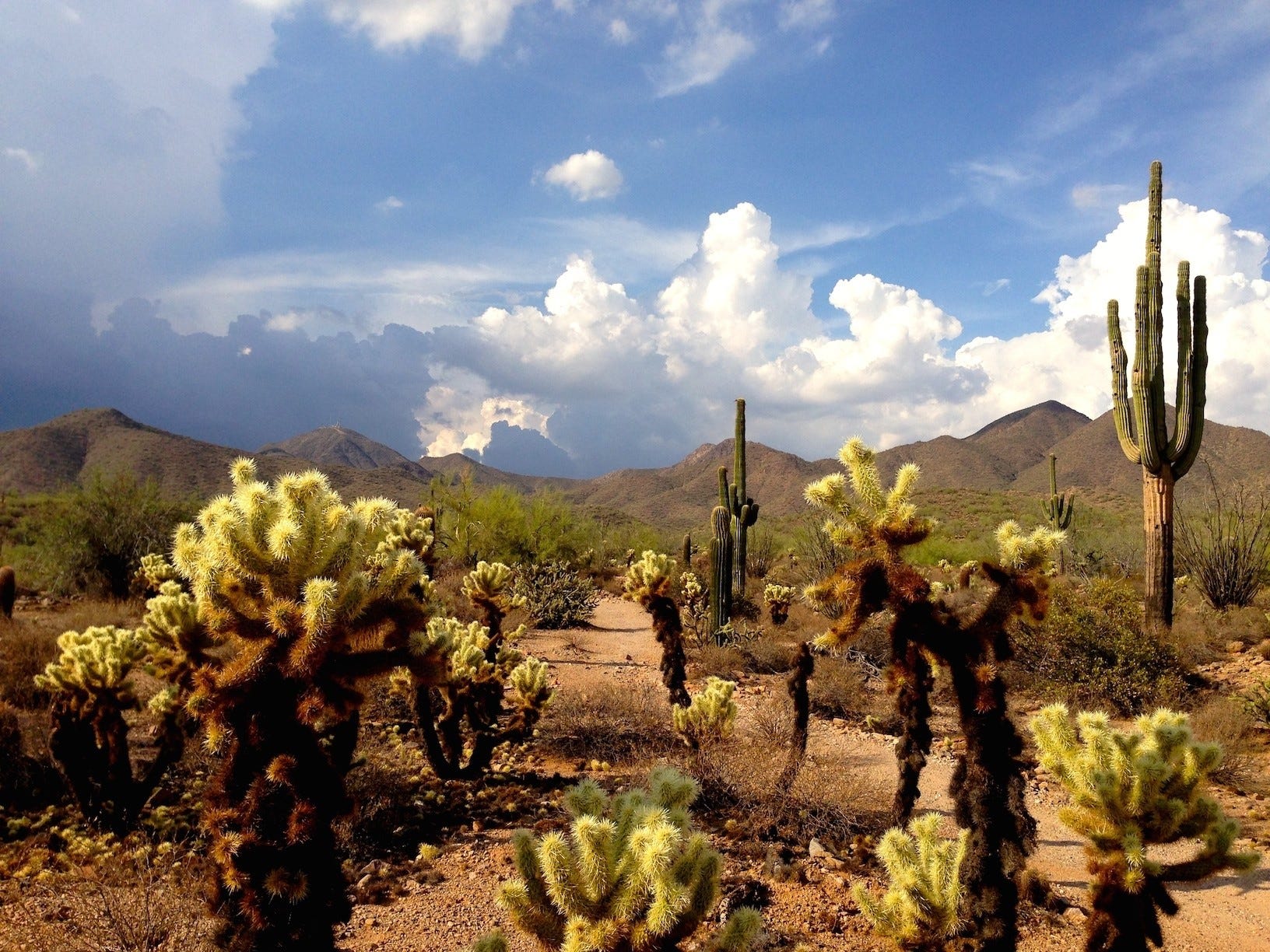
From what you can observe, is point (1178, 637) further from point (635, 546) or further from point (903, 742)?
point (635, 546)

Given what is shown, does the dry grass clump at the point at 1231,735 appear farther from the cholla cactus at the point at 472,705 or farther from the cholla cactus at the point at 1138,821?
the cholla cactus at the point at 472,705

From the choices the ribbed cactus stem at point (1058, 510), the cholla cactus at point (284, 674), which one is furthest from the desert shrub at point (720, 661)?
the ribbed cactus stem at point (1058, 510)

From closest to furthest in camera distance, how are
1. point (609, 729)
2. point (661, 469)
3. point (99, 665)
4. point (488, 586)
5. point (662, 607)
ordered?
point (99, 665)
point (609, 729)
point (662, 607)
point (488, 586)
point (661, 469)

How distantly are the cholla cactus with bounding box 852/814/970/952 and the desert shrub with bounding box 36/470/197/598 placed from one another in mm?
14191

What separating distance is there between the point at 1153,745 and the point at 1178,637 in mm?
9059

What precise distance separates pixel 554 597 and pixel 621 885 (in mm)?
12705

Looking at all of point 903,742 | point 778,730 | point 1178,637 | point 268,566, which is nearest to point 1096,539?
point 1178,637

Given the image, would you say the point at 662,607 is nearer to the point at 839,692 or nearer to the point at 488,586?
the point at 488,586

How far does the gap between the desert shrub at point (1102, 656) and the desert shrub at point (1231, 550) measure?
3.67 meters

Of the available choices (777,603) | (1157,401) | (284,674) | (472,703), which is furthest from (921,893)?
(777,603)

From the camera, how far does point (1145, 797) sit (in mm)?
3244

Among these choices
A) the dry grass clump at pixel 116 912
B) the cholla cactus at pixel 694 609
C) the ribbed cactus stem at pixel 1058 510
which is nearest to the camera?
the dry grass clump at pixel 116 912

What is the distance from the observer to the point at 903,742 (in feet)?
16.5

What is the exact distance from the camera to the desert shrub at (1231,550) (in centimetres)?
1246
